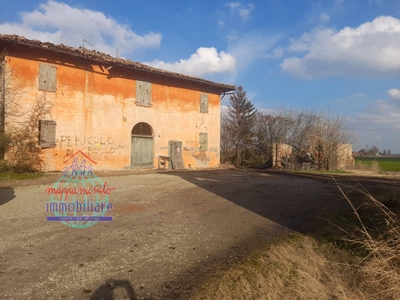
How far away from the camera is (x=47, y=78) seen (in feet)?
Result: 44.4

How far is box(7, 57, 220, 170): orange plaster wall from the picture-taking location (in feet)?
44.9

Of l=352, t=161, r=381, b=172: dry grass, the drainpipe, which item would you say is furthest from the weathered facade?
l=352, t=161, r=381, b=172: dry grass

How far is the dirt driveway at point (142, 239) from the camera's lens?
3457 millimetres

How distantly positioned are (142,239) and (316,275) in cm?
275

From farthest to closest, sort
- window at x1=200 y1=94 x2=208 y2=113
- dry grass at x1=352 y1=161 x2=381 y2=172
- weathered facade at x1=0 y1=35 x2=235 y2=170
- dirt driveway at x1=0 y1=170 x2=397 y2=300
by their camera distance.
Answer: dry grass at x1=352 y1=161 x2=381 y2=172
window at x1=200 y1=94 x2=208 y2=113
weathered facade at x1=0 y1=35 x2=235 y2=170
dirt driveway at x1=0 y1=170 x2=397 y2=300

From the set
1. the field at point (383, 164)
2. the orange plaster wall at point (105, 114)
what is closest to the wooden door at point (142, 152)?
the orange plaster wall at point (105, 114)

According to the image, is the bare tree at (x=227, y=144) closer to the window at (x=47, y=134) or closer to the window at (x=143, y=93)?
the window at (x=143, y=93)

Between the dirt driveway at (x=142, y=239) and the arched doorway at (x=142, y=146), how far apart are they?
24.6 feet

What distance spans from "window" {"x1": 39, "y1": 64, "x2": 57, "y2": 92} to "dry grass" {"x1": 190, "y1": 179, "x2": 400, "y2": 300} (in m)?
12.7

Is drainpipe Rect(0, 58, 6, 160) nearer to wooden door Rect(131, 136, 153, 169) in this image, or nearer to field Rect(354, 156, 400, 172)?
wooden door Rect(131, 136, 153, 169)

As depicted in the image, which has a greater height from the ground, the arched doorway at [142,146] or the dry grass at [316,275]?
the arched doorway at [142,146]

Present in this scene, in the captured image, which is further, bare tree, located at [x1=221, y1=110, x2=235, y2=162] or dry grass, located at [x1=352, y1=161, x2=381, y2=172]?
bare tree, located at [x1=221, y1=110, x2=235, y2=162]

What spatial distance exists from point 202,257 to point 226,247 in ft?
1.96

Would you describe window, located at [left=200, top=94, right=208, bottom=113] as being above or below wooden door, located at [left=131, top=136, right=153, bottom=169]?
above
